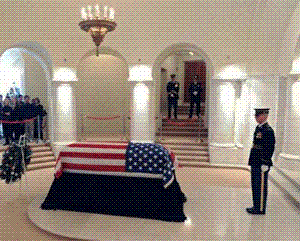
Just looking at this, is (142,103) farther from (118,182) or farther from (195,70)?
(195,70)

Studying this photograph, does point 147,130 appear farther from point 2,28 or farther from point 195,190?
point 2,28

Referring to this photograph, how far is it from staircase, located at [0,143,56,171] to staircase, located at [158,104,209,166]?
3623 mm

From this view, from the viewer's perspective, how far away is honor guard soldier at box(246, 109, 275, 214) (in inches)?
211

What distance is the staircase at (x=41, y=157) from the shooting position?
29.9ft

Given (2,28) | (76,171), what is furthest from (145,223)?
(2,28)

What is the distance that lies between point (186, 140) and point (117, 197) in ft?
18.1

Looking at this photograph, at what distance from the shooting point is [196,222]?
5289 millimetres

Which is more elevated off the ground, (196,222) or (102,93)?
(102,93)

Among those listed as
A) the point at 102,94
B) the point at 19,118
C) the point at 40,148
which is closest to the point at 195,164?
the point at 40,148

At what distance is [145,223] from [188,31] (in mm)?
6194

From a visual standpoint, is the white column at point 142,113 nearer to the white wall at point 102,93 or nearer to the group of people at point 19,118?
the white wall at point 102,93

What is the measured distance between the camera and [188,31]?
9.43 meters

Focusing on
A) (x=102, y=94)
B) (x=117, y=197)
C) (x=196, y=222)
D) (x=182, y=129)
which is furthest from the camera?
(x=102, y=94)

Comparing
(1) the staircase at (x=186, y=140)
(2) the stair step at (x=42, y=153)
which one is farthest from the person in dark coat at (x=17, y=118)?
(1) the staircase at (x=186, y=140)
